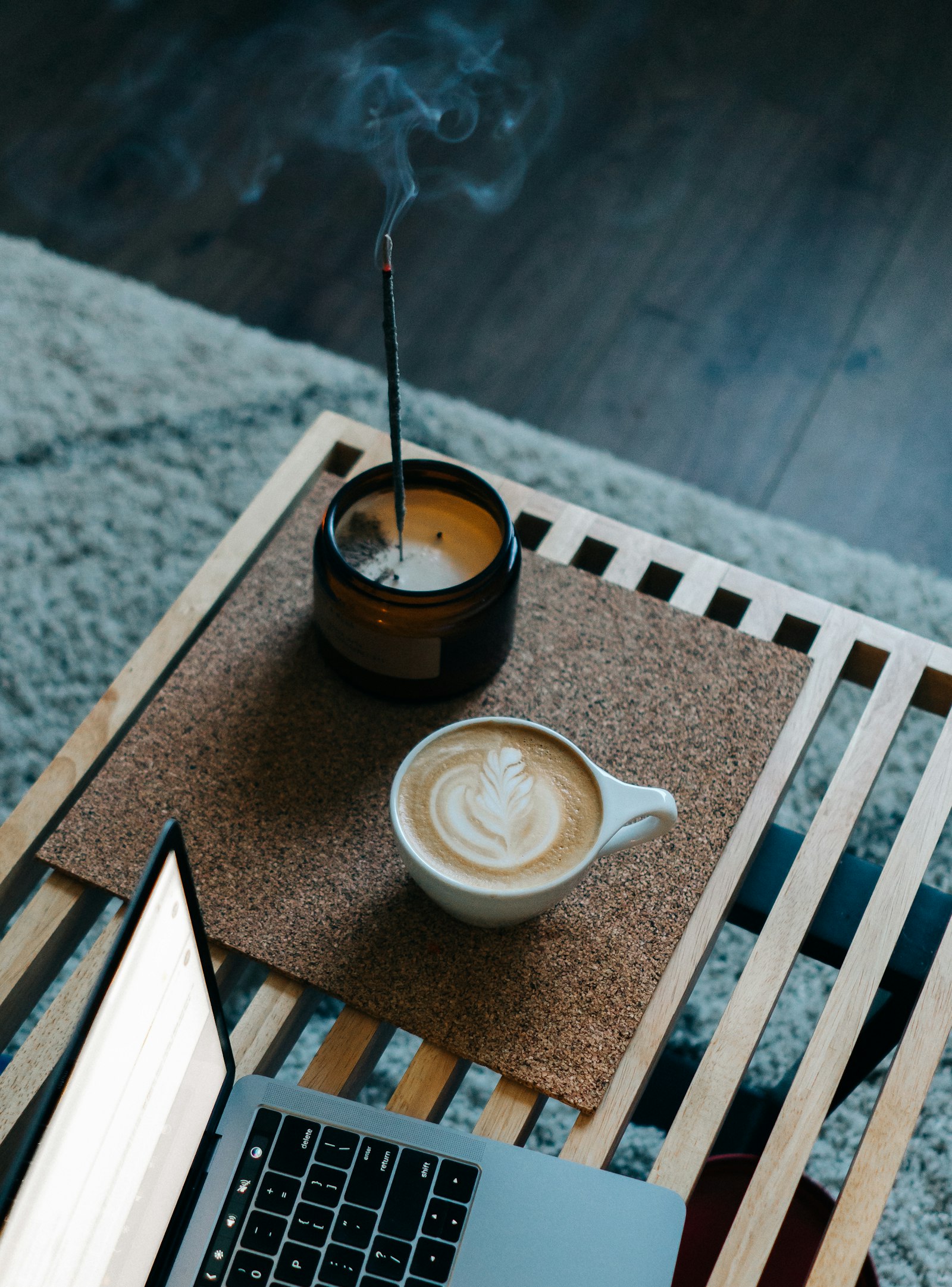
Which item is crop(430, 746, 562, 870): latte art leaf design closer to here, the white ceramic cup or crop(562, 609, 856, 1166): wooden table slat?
the white ceramic cup

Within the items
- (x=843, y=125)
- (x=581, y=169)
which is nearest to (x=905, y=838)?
(x=581, y=169)

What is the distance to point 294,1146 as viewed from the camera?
605 millimetres

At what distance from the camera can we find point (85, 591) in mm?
1485

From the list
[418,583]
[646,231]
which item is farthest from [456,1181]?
[646,231]

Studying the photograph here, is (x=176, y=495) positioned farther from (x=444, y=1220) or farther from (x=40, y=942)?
(x=444, y=1220)

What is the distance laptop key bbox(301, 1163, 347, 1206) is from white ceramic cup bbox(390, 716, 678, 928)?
0.52ft

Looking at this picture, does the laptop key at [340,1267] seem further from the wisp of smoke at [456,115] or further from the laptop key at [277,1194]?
the wisp of smoke at [456,115]

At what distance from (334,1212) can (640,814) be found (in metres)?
0.27

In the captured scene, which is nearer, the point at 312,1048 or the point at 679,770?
the point at 679,770

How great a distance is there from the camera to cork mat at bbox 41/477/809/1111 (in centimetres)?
67

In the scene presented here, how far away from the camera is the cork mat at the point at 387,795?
0.67 meters

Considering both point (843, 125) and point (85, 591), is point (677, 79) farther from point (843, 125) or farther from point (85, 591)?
point (85, 591)

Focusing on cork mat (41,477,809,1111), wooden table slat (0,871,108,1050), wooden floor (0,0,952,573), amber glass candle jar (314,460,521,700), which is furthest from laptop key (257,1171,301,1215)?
wooden floor (0,0,952,573)

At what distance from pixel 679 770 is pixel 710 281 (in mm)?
1376
